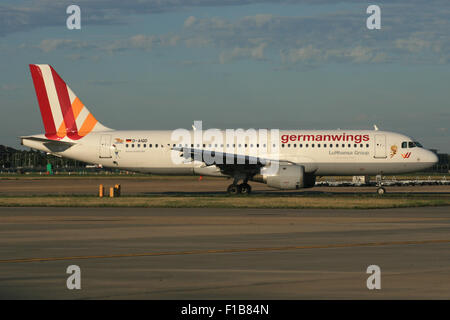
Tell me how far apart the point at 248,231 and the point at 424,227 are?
247 inches

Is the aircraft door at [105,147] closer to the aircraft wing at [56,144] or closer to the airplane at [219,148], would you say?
the airplane at [219,148]

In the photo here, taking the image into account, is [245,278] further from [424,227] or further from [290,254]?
[424,227]

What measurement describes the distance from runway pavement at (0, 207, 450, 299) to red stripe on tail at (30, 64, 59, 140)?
63.0 ft

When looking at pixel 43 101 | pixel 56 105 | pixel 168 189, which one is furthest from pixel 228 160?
pixel 43 101

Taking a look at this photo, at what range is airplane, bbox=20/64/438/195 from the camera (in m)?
45.5

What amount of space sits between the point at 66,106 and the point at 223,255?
32909mm

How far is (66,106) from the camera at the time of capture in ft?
155

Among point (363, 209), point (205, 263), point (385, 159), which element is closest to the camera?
point (205, 263)

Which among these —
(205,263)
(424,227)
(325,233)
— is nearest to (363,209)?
(424,227)

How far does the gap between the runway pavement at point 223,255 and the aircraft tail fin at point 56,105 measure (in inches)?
754

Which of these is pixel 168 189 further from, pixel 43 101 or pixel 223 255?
pixel 223 255

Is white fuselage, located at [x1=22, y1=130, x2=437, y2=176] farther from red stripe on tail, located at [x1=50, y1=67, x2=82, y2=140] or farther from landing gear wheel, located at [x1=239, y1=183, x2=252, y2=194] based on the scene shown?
landing gear wheel, located at [x1=239, y1=183, x2=252, y2=194]

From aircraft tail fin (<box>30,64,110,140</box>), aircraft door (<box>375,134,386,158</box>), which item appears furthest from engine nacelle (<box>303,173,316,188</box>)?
aircraft tail fin (<box>30,64,110,140</box>)
